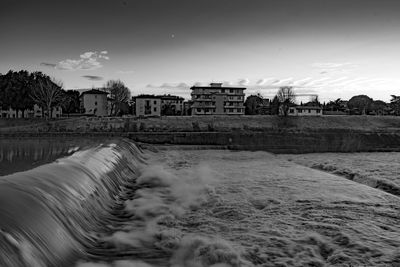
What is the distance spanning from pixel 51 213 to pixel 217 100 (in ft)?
196

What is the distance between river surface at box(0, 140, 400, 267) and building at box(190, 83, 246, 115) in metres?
54.6

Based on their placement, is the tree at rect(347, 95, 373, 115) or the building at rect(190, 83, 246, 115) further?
the tree at rect(347, 95, 373, 115)

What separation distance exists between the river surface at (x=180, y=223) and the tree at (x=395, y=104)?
228 feet

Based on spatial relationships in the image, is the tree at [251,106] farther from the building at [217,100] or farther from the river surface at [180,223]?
the river surface at [180,223]

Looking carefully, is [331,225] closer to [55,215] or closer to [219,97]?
[55,215]

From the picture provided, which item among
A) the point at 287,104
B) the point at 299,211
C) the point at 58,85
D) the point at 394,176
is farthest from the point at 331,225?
the point at 58,85

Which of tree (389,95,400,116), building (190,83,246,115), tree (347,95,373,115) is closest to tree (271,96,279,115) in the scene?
building (190,83,246,115)

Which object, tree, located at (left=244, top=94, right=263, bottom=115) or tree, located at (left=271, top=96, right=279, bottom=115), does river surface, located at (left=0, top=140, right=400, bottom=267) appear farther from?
tree, located at (left=244, top=94, right=263, bottom=115)

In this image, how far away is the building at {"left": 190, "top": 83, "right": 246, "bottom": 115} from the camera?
6325cm

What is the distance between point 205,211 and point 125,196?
2.11 metres

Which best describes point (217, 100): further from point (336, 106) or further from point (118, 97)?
point (336, 106)

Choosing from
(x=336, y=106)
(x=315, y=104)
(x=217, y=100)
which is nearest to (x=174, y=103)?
(x=217, y=100)

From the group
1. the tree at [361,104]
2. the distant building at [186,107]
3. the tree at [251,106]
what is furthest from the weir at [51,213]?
the tree at [361,104]

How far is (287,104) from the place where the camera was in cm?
5338
